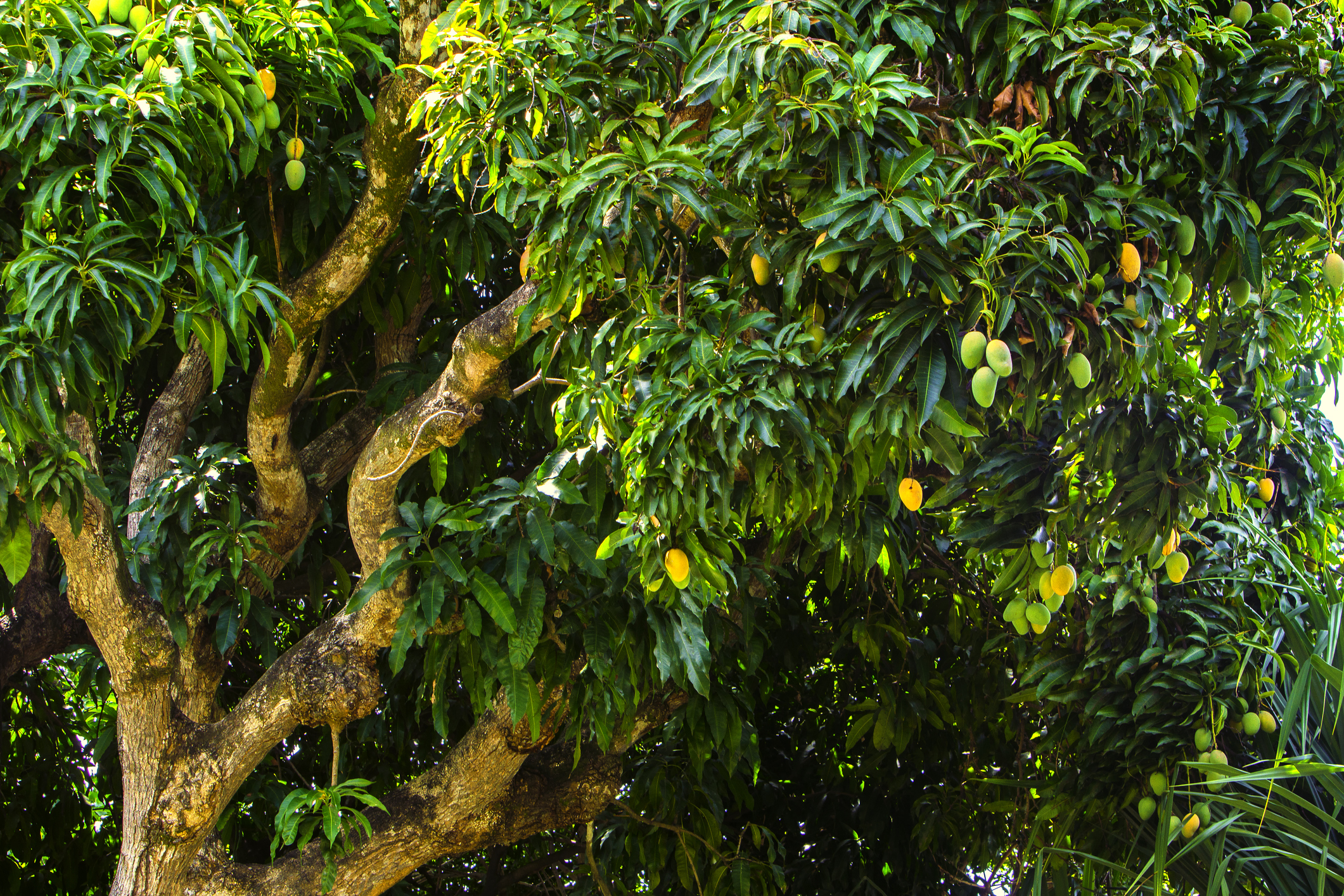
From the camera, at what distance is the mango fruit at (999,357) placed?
5.29ft

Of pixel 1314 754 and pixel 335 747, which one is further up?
pixel 335 747

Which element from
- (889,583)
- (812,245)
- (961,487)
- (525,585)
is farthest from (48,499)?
(889,583)

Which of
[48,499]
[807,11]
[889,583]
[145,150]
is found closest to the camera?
[807,11]

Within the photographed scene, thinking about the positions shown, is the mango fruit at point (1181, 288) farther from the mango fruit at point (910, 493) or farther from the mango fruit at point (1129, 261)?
the mango fruit at point (910, 493)

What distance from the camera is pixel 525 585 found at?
2.78 m

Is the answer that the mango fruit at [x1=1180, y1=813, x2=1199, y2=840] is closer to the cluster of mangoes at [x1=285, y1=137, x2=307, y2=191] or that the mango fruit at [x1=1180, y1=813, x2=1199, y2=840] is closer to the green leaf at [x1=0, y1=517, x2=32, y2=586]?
the cluster of mangoes at [x1=285, y1=137, x2=307, y2=191]

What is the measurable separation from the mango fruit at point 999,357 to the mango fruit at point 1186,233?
0.49 m

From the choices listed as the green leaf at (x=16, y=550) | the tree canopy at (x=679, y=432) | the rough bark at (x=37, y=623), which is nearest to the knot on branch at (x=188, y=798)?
the tree canopy at (x=679, y=432)

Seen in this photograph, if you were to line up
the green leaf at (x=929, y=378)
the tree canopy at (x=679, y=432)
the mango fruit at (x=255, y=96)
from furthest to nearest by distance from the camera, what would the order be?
the mango fruit at (x=255, y=96)
the tree canopy at (x=679, y=432)
the green leaf at (x=929, y=378)

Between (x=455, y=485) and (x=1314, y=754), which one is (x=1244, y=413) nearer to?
(x=1314, y=754)

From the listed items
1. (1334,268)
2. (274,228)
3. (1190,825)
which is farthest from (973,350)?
(274,228)

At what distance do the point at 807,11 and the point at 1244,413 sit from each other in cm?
174

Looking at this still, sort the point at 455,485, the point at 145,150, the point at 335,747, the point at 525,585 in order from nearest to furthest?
1. the point at 145,150
2. the point at 525,585
3. the point at 335,747
4. the point at 455,485

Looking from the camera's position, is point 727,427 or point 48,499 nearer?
point 727,427
